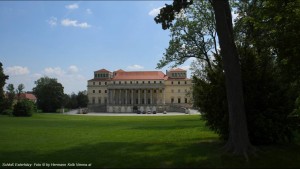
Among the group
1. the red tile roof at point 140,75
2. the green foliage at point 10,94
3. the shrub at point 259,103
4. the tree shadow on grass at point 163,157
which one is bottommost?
the tree shadow on grass at point 163,157

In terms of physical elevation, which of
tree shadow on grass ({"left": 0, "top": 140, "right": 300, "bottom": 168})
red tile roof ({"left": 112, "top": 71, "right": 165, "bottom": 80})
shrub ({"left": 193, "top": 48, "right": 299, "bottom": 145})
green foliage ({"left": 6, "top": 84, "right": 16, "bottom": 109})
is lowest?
tree shadow on grass ({"left": 0, "top": 140, "right": 300, "bottom": 168})

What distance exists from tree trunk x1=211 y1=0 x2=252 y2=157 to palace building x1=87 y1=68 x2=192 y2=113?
399 feet

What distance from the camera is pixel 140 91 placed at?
146125 mm

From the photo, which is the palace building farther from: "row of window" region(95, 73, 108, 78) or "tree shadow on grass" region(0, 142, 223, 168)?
"tree shadow on grass" region(0, 142, 223, 168)

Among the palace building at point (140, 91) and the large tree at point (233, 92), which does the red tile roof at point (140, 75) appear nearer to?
the palace building at point (140, 91)

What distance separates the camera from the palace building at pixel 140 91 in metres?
139

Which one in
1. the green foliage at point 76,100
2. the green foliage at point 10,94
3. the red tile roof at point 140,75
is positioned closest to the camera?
the green foliage at point 10,94

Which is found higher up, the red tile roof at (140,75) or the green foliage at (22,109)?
the red tile roof at (140,75)

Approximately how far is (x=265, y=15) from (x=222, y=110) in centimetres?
490

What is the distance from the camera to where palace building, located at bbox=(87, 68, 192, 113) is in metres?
139

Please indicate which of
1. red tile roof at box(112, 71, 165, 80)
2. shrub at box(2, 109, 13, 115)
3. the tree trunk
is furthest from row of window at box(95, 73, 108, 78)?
the tree trunk

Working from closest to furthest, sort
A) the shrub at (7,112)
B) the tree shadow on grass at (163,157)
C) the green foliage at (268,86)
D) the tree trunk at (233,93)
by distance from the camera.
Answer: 1. the tree shadow on grass at (163,157)
2. the tree trunk at (233,93)
3. the green foliage at (268,86)
4. the shrub at (7,112)

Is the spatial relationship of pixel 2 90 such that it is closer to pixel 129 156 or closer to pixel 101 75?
pixel 129 156

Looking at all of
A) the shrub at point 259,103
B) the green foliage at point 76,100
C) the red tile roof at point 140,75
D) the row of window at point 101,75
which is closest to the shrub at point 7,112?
the shrub at point 259,103
